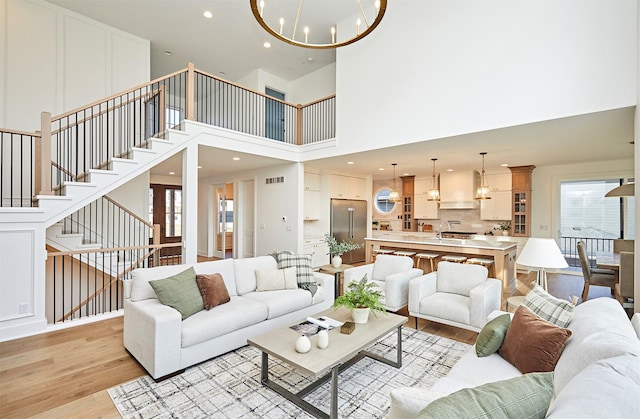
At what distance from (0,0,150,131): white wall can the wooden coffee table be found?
578cm

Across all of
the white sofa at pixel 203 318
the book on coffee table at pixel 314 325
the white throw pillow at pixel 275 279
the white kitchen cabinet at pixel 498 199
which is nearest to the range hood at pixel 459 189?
the white kitchen cabinet at pixel 498 199

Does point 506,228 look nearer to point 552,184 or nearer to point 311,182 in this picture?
point 552,184

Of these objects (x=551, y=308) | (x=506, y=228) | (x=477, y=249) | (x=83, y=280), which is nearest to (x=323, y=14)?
(x=477, y=249)

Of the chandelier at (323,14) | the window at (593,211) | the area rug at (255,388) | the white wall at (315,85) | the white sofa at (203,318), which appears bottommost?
the area rug at (255,388)

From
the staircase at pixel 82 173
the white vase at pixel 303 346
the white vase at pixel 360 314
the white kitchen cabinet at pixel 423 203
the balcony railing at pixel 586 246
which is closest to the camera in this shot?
the white vase at pixel 303 346

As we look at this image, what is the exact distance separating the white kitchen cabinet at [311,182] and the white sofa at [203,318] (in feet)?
12.1

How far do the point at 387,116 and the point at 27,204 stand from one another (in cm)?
615

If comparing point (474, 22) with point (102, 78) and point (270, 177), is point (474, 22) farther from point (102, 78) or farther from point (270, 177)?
point (102, 78)

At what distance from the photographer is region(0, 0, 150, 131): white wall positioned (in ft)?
16.0

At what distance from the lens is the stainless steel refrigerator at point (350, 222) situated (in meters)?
7.75

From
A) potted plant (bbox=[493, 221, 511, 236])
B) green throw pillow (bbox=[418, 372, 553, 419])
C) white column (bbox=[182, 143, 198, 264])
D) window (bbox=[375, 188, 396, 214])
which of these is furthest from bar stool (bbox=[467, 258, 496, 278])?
window (bbox=[375, 188, 396, 214])

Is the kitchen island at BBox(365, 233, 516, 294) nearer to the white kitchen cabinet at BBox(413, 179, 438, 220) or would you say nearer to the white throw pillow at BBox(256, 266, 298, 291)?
the white throw pillow at BBox(256, 266, 298, 291)

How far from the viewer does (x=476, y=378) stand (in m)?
1.84

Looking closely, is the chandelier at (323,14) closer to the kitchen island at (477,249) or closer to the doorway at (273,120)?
the doorway at (273,120)
